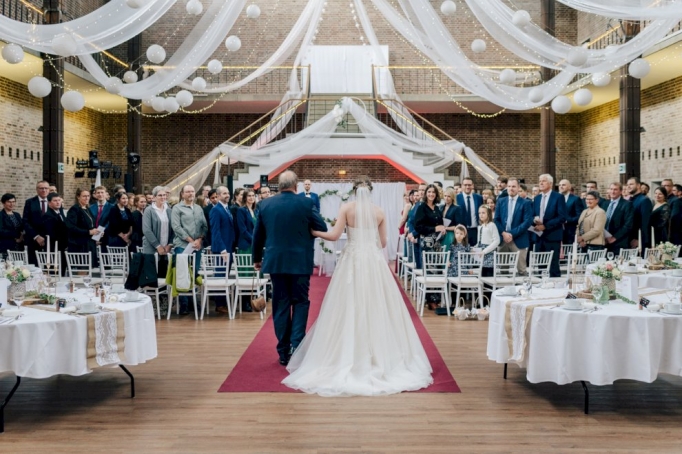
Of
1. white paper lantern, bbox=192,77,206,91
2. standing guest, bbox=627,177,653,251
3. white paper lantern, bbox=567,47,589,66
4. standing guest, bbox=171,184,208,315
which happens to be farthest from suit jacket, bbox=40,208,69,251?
standing guest, bbox=627,177,653,251

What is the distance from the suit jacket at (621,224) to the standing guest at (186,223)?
5.29 metres

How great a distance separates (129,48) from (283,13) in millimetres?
4310

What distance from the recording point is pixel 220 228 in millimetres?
8125

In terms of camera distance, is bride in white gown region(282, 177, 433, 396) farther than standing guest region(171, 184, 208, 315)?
No

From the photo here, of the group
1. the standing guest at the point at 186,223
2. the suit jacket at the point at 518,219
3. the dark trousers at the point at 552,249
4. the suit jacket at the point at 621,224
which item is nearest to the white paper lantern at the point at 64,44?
the standing guest at the point at 186,223

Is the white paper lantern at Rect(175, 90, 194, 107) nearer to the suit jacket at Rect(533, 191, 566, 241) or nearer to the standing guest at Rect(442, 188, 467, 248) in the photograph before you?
the standing guest at Rect(442, 188, 467, 248)

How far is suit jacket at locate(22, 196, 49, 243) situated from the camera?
8.89 m

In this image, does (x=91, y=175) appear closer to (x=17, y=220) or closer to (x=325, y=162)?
(x=17, y=220)

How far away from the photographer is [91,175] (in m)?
13.6

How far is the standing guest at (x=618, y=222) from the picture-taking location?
28.8 ft

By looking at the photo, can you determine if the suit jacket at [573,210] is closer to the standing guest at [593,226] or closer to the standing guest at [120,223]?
the standing guest at [593,226]

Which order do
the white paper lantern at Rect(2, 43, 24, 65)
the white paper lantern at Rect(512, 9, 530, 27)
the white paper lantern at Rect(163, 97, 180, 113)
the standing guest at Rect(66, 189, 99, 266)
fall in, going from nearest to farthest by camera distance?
the white paper lantern at Rect(512, 9, 530, 27)
the white paper lantern at Rect(2, 43, 24, 65)
the standing guest at Rect(66, 189, 99, 266)
the white paper lantern at Rect(163, 97, 180, 113)

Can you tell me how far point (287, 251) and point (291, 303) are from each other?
481 mm

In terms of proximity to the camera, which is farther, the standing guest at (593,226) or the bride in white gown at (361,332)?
the standing guest at (593,226)
